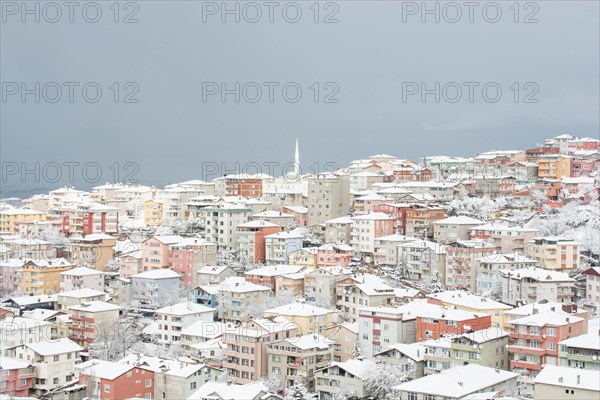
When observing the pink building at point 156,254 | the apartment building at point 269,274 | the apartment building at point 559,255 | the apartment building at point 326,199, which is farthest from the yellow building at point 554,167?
the pink building at point 156,254

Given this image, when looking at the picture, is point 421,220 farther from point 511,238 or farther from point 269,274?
point 269,274

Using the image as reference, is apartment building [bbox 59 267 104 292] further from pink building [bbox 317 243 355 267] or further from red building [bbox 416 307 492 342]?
red building [bbox 416 307 492 342]

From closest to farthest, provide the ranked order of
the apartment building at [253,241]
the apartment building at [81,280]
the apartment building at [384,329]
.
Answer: the apartment building at [384,329], the apartment building at [81,280], the apartment building at [253,241]

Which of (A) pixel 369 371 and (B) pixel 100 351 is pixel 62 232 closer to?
(B) pixel 100 351

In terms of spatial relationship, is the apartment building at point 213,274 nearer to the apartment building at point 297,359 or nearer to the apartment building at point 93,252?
the apartment building at point 93,252

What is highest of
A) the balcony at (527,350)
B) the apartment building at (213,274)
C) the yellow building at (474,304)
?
the apartment building at (213,274)
